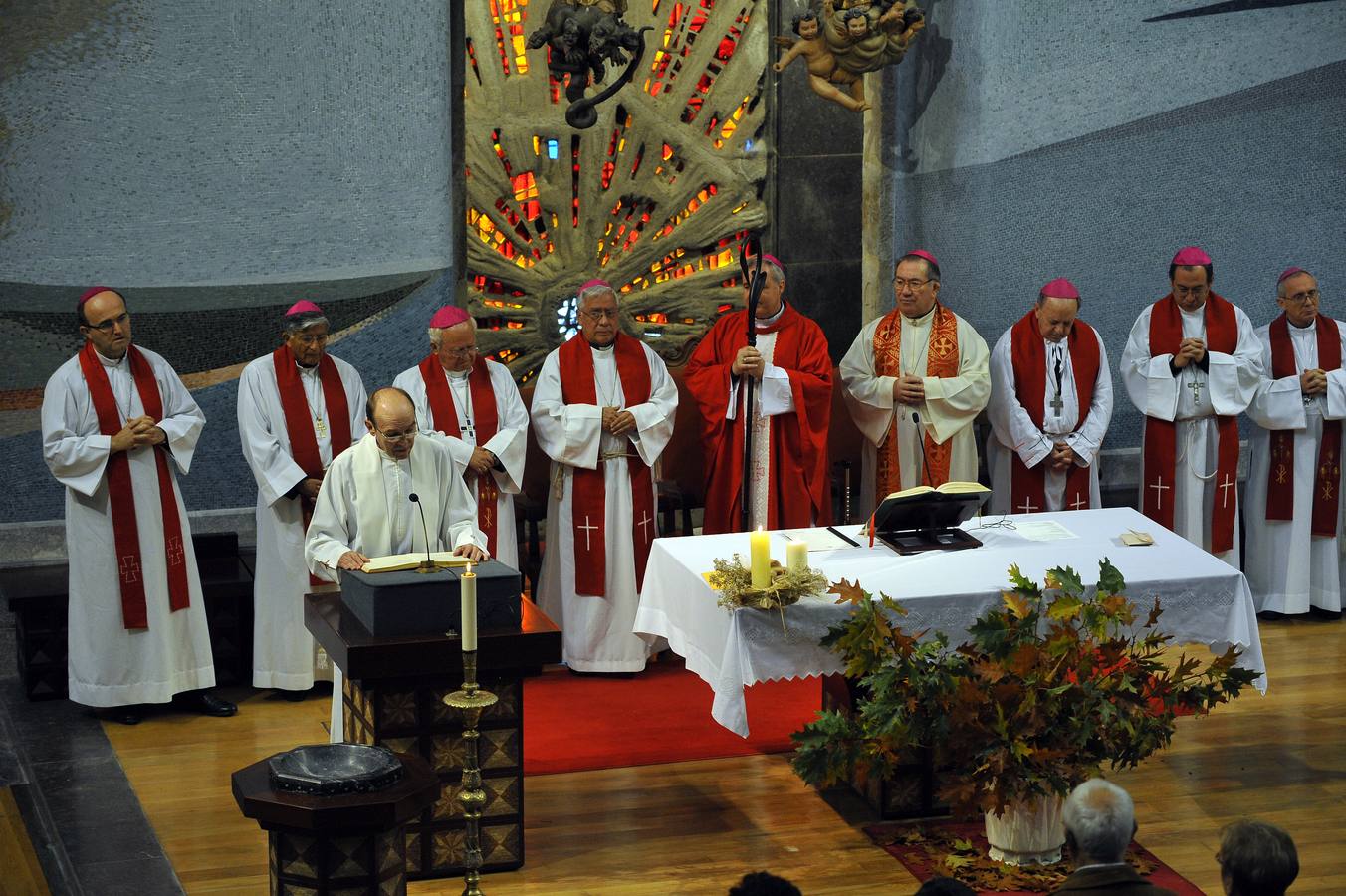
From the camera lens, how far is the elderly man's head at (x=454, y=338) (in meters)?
8.39

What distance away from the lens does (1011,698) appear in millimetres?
5828

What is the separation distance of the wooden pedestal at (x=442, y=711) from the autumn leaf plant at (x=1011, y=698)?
0.97 meters

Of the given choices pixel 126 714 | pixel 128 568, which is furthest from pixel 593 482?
pixel 126 714

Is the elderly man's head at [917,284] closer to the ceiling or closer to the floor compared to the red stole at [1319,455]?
closer to the ceiling

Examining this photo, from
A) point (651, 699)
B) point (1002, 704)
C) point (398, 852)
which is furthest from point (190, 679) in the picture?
point (1002, 704)

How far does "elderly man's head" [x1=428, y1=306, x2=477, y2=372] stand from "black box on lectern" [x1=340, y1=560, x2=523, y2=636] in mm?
2550

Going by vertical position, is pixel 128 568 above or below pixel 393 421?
below

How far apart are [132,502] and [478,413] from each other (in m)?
1.61

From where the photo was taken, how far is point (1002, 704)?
5844 mm

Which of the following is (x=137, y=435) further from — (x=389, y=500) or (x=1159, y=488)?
(x=1159, y=488)

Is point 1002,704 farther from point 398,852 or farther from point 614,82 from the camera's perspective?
point 614,82

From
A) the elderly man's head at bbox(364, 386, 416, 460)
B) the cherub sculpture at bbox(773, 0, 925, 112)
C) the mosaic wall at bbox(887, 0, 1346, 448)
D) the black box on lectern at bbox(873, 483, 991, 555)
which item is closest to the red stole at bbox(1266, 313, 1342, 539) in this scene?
the mosaic wall at bbox(887, 0, 1346, 448)

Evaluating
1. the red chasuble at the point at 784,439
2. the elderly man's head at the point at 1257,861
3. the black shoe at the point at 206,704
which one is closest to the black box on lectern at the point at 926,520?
the red chasuble at the point at 784,439

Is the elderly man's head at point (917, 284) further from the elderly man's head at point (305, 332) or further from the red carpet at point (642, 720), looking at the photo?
the elderly man's head at point (305, 332)
